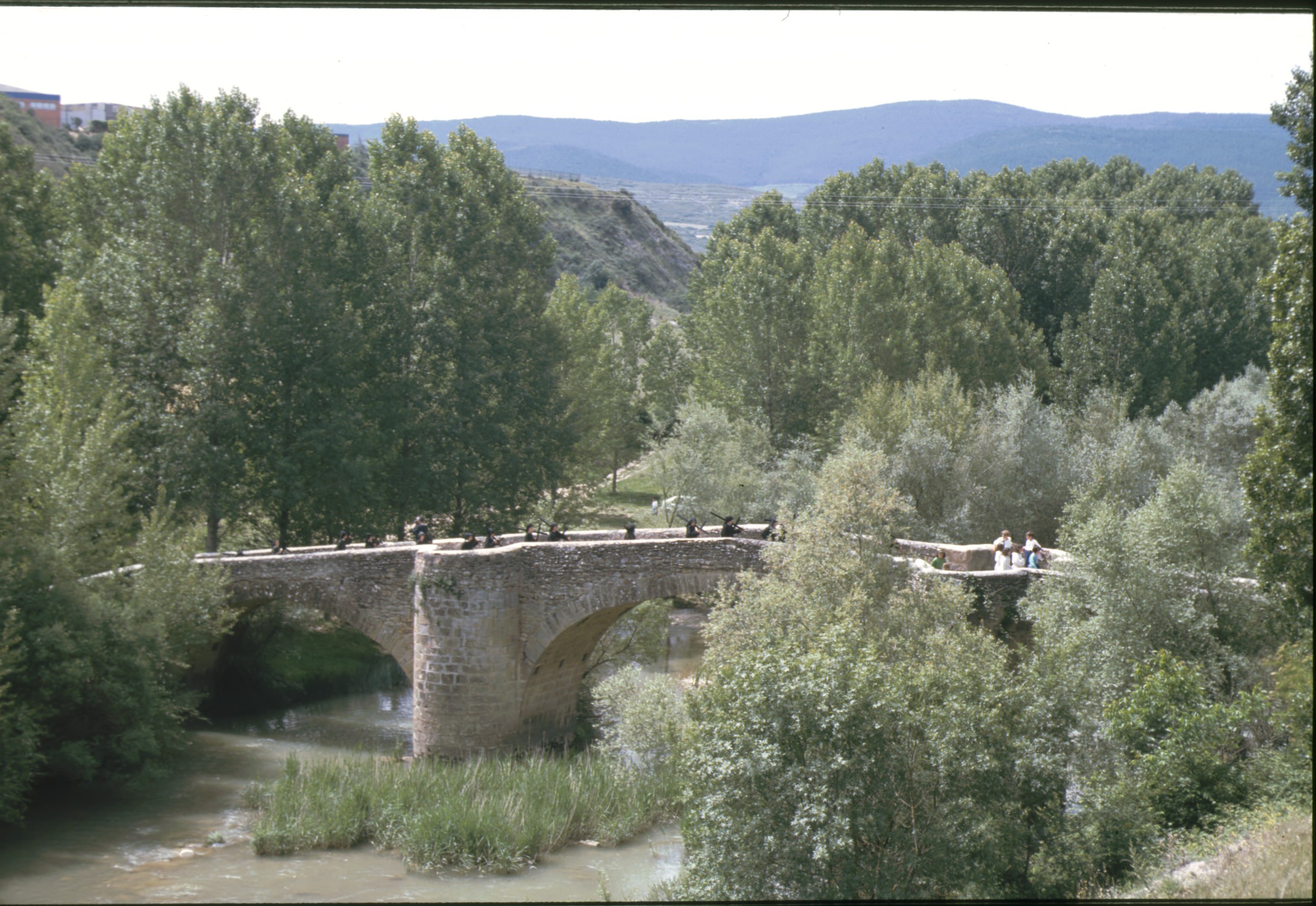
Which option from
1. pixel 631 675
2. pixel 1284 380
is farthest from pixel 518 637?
pixel 1284 380

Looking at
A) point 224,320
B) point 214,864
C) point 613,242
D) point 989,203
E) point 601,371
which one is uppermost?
point 613,242

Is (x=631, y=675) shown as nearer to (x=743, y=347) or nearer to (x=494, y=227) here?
(x=494, y=227)

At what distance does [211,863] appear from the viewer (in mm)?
17781

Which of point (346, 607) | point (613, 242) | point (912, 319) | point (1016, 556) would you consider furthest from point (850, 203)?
point (613, 242)

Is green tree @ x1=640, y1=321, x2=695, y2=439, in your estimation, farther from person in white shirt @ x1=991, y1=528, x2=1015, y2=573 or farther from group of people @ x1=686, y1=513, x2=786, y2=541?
person in white shirt @ x1=991, y1=528, x2=1015, y2=573

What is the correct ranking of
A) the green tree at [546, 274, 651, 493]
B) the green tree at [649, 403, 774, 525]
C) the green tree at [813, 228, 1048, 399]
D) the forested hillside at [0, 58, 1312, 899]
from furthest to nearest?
1. the green tree at [546, 274, 651, 493]
2. the green tree at [813, 228, 1048, 399]
3. the green tree at [649, 403, 774, 525]
4. the forested hillside at [0, 58, 1312, 899]

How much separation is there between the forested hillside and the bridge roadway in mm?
1545

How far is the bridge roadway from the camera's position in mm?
22297

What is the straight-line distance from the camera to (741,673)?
14.0 m

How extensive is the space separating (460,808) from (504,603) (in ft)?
16.0

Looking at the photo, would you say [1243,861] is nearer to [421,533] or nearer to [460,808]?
[460,808]

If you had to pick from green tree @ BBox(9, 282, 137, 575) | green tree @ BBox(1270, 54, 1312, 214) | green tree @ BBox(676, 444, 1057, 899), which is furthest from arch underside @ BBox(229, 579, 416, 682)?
green tree @ BBox(1270, 54, 1312, 214)

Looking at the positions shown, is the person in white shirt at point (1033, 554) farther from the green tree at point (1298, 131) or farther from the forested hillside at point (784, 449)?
the green tree at point (1298, 131)

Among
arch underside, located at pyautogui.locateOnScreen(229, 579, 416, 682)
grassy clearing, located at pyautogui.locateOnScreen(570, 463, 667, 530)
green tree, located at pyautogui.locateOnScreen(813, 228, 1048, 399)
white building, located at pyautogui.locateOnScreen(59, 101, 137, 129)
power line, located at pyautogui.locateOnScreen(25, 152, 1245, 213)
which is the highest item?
white building, located at pyautogui.locateOnScreen(59, 101, 137, 129)
